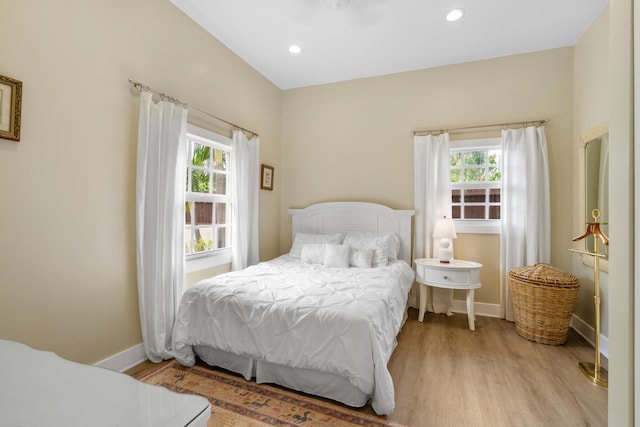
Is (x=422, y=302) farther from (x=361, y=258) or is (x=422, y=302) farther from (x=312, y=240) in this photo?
(x=312, y=240)

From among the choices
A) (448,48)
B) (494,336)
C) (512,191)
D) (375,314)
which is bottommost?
(494,336)

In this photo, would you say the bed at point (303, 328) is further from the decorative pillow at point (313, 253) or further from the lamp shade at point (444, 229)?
the lamp shade at point (444, 229)

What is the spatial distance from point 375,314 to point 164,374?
→ 155 centimetres

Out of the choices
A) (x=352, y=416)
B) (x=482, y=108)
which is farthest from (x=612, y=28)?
(x=482, y=108)

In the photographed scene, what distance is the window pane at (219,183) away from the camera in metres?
3.17

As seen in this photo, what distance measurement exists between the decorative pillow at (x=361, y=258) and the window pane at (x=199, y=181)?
65.3 inches

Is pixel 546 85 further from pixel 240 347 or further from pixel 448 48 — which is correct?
pixel 240 347

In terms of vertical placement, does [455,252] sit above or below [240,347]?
above

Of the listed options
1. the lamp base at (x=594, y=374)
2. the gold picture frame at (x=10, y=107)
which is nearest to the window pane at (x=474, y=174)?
the lamp base at (x=594, y=374)

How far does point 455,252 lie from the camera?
11.4ft

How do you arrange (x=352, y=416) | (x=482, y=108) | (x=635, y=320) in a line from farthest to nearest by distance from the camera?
(x=482, y=108), (x=352, y=416), (x=635, y=320)

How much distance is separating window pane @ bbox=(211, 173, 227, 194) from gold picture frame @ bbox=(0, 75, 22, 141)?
5.35 ft

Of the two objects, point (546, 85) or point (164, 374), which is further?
point (546, 85)

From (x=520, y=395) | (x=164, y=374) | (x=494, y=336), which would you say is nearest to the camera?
(x=520, y=395)
